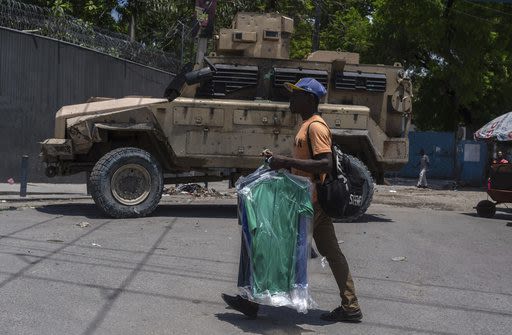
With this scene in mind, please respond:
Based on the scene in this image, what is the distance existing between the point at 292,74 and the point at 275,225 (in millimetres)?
6629

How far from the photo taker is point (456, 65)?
2491cm

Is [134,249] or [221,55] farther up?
[221,55]

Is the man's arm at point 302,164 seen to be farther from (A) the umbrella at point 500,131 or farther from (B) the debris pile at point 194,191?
(A) the umbrella at point 500,131

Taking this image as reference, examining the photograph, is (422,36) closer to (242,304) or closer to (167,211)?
(167,211)

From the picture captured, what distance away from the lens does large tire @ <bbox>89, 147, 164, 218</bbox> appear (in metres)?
10.4

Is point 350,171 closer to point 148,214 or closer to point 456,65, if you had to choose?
point 148,214

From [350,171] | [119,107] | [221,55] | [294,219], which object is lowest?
[294,219]

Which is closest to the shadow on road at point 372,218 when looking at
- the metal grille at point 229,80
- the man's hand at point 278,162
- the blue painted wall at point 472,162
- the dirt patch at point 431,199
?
the metal grille at point 229,80

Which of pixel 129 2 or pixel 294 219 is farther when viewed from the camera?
pixel 129 2

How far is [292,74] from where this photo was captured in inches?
450

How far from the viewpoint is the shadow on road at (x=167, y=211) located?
11195 millimetres

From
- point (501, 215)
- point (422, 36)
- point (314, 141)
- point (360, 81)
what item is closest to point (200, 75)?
point (360, 81)

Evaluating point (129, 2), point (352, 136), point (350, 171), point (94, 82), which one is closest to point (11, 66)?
point (94, 82)

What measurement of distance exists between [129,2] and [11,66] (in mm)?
10151
